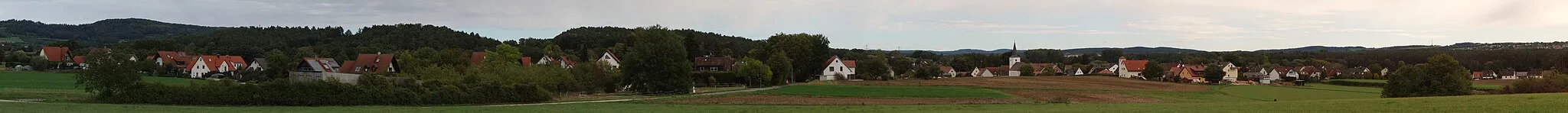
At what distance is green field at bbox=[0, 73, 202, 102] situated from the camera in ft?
128

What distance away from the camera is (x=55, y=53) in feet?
343

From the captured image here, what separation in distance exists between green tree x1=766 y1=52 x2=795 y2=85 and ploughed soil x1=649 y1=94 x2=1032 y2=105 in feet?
76.5

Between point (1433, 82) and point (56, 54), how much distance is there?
105 metres

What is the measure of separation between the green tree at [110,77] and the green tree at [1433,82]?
50.2 metres

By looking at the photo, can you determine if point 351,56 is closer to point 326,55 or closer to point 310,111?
point 326,55

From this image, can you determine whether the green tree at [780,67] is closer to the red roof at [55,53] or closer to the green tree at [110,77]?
the green tree at [110,77]

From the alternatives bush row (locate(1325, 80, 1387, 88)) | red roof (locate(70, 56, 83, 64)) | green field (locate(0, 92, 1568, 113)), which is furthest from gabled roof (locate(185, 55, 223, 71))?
bush row (locate(1325, 80, 1387, 88))

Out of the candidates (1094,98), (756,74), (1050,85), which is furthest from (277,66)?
(1094,98)

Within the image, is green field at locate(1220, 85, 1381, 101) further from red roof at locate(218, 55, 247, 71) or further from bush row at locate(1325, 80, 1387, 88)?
red roof at locate(218, 55, 247, 71)

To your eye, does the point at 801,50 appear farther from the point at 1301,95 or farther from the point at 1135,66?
the point at 1135,66

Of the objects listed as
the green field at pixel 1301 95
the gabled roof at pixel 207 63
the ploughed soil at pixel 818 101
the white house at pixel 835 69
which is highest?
the gabled roof at pixel 207 63

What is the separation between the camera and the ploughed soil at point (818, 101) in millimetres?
39969

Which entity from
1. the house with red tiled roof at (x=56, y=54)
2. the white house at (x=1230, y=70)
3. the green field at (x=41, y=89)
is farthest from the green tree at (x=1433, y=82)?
the house with red tiled roof at (x=56, y=54)

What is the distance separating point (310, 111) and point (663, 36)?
27.7 metres
